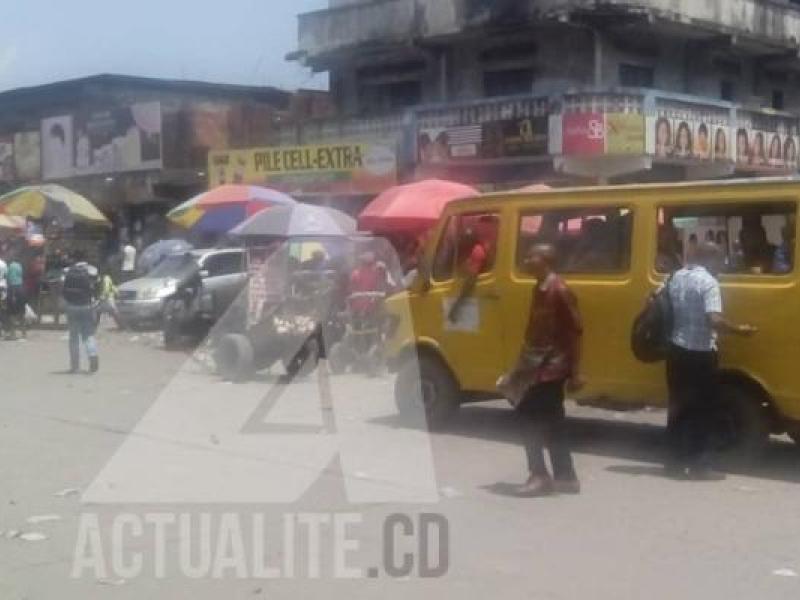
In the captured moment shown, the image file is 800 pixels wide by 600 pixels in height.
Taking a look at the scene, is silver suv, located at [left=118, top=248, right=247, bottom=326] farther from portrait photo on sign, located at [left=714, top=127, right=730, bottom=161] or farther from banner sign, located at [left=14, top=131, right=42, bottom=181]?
banner sign, located at [left=14, top=131, right=42, bottom=181]

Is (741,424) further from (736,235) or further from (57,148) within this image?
(57,148)

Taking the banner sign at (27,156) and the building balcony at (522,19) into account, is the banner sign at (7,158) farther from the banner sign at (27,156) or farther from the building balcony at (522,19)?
the building balcony at (522,19)

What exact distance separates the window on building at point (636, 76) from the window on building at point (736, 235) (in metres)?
15.4

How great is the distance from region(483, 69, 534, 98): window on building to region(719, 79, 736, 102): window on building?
15.4ft

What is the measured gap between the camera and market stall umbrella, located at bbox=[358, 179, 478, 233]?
17688 millimetres

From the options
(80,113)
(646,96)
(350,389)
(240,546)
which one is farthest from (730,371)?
(80,113)

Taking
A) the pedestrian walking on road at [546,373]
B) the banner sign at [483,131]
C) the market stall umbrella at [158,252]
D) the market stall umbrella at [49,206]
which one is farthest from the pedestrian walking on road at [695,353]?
the market stall umbrella at [158,252]

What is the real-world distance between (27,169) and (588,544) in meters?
30.4

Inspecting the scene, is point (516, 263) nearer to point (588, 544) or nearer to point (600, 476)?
point (600, 476)

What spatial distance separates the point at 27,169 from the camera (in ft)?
115

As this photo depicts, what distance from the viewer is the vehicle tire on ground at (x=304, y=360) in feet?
48.9

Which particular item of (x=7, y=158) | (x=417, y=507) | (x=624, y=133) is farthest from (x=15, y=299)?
(x=7, y=158)

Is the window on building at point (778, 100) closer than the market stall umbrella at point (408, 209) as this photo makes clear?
No

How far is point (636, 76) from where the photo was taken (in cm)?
2497
